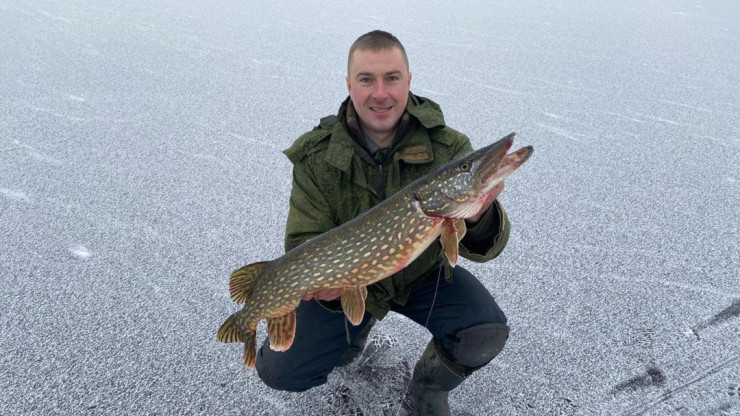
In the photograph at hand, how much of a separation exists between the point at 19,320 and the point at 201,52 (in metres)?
4.74

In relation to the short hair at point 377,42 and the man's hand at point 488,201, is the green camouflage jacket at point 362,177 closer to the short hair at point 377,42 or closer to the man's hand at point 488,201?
the man's hand at point 488,201

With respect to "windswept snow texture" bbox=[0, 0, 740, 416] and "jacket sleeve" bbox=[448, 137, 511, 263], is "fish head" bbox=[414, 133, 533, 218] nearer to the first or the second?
"jacket sleeve" bbox=[448, 137, 511, 263]

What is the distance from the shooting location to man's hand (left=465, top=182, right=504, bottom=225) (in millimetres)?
1740

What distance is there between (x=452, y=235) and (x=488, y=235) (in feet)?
0.74

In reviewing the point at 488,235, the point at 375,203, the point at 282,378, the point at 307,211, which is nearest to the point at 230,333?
the point at 282,378

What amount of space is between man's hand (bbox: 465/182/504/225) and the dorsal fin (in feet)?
2.38

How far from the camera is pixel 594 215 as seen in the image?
327 centimetres

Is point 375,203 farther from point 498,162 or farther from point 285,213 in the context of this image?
point 285,213

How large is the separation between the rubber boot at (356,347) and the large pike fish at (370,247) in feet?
1.33

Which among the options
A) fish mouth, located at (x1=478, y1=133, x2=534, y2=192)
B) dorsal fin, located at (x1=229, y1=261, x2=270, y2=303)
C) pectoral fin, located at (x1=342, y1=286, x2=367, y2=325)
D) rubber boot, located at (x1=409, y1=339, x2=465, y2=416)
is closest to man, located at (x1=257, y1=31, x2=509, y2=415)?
rubber boot, located at (x1=409, y1=339, x2=465, y2=416)

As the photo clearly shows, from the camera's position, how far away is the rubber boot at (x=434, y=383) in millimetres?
1981

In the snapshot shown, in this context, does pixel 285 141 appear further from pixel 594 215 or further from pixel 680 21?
pixel 680 21

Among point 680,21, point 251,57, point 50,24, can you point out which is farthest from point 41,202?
point 680,21

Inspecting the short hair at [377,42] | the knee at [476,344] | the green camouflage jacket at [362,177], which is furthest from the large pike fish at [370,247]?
the short hair at [377,42]
